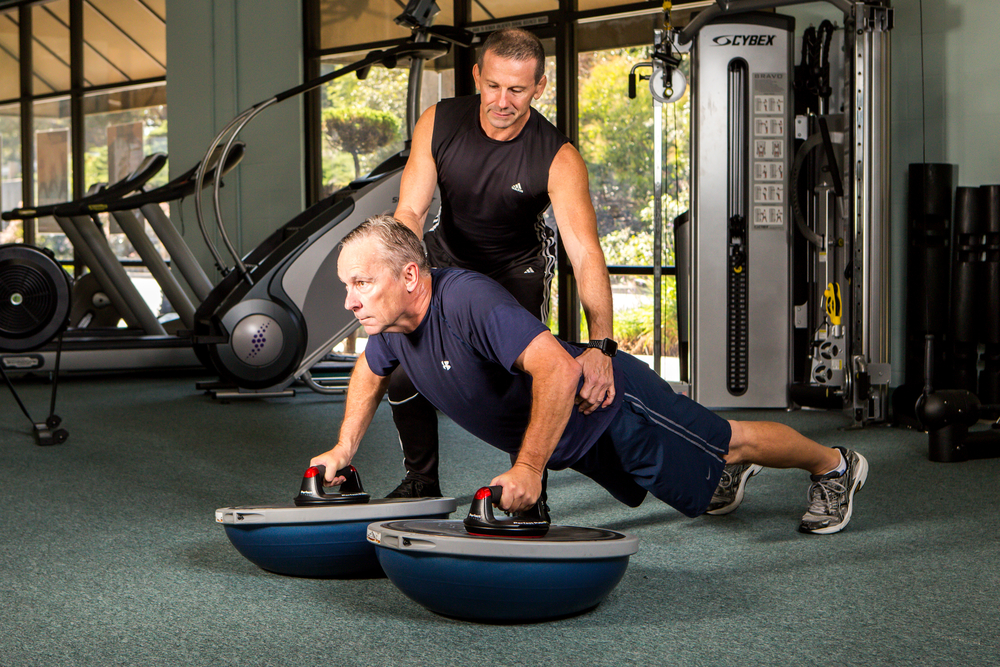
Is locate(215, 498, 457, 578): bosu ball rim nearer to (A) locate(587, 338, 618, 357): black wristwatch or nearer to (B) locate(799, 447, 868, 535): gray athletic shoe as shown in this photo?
(A) locate(587, 338, 618, 357): black wristwatch

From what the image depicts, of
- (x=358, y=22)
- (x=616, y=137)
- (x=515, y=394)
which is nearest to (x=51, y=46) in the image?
(x=358, y=22)

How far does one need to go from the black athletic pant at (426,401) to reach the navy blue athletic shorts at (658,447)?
467mm

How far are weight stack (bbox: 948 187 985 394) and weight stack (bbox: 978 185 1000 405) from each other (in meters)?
0.02

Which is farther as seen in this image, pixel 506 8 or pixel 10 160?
pixel 10 160

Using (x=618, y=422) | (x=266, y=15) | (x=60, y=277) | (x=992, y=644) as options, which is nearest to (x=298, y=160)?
(x=266, y=15)

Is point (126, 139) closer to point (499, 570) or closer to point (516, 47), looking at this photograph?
point (516, 47)

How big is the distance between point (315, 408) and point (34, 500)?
1833 millimetres

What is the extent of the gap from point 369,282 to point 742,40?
3.20 metres

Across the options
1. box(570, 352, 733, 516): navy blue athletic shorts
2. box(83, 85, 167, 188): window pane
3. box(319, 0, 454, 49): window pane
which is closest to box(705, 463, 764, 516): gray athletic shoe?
box(570, 352, 733, 516): navy blue athletic shorts

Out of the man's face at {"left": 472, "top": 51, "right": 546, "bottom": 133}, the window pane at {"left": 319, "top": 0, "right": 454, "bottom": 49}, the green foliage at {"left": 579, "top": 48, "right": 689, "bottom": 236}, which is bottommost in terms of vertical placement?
the man's face at {"left": 472, "top": 51, "right": 546, "bottom": 133}

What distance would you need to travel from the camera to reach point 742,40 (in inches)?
168

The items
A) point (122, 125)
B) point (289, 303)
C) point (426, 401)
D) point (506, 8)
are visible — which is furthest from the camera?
point (122, 125)

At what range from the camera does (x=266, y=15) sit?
272 inches

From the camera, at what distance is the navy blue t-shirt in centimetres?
164
